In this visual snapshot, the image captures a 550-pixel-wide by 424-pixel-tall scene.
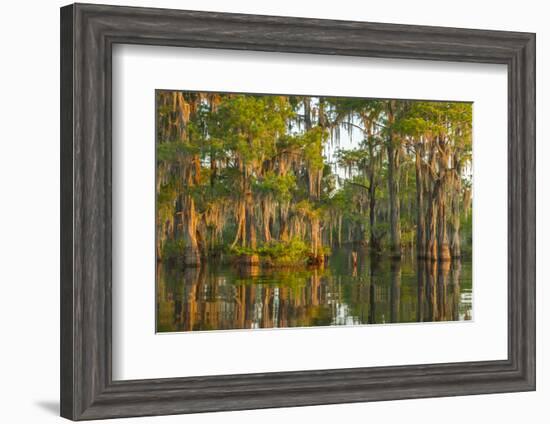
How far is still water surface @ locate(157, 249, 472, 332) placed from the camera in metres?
6.94

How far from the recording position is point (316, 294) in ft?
23.8

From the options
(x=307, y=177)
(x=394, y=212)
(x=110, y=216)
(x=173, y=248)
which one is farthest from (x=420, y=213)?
(x=110, y=216)

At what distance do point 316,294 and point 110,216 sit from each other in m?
1.39

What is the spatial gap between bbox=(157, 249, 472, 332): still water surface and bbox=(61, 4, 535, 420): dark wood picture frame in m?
0.32

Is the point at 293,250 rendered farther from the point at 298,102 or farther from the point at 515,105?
the point at 515,105

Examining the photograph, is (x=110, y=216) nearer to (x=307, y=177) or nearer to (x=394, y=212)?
(x=307, y=177)

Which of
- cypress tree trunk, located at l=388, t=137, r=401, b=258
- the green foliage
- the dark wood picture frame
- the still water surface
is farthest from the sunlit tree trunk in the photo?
the green foliage

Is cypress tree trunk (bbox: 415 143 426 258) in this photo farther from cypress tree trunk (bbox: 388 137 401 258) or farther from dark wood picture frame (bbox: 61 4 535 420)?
dark wood picture frame (bbox: 61 4 535 420)

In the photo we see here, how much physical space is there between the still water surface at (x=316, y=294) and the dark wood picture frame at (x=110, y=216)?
319 millimetres

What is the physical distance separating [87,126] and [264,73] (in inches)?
43.7

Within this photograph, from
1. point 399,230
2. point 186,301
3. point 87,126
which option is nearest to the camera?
point 87,126

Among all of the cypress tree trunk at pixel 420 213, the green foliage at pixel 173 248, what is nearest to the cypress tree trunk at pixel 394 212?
the cypress tree trunk at pixel 420 213

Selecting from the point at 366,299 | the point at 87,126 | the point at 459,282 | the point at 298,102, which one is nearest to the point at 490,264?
the point at 459,282

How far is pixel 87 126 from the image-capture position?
6.48 m
